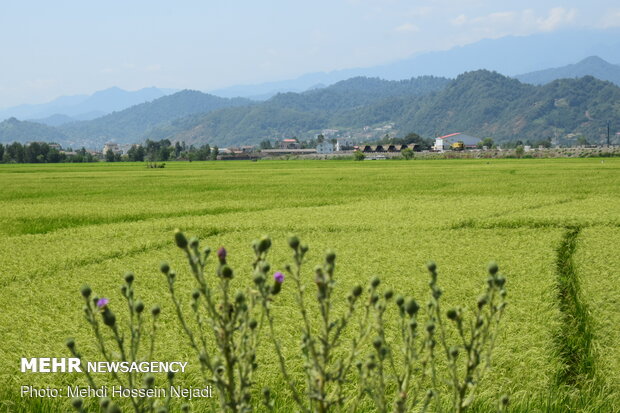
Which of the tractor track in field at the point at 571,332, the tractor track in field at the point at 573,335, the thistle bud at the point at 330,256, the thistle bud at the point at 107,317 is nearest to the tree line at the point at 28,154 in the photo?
the tractor track in field at the point at 571,332

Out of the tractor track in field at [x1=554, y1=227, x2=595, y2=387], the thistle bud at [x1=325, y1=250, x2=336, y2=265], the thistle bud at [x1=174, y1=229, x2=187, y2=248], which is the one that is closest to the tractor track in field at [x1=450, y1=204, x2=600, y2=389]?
the tractor track in field at [x1=554, y1=227, x2=595, y2=387]

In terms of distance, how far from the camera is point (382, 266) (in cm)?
618

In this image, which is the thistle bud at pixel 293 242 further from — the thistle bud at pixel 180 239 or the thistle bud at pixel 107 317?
the thistle bud at pixel 107 317

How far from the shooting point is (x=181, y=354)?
11.6 ft

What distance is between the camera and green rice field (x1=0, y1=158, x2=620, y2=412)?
3291mm

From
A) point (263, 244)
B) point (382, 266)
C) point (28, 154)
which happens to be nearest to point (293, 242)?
point (263, 244)

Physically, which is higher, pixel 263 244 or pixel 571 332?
pixel 263 244

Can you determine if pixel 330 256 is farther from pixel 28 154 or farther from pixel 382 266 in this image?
pixel 28 154

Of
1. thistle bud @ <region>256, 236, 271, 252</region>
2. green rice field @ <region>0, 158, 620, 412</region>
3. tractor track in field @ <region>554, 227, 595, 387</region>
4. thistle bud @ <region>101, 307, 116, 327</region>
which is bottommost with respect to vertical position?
tractor track in field @ <region>554, 227, 595, 387</region>

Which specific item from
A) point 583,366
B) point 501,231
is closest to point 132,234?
point 501,231

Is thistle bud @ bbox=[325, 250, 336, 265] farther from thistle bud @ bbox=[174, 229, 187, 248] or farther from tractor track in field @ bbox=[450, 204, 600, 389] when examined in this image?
tractor track in field @ bbox=[450, 204, 600, 389]

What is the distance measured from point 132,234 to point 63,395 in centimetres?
662

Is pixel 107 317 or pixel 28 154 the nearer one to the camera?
pixel 107 317

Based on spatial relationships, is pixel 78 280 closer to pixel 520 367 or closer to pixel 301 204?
pixel 520 367
